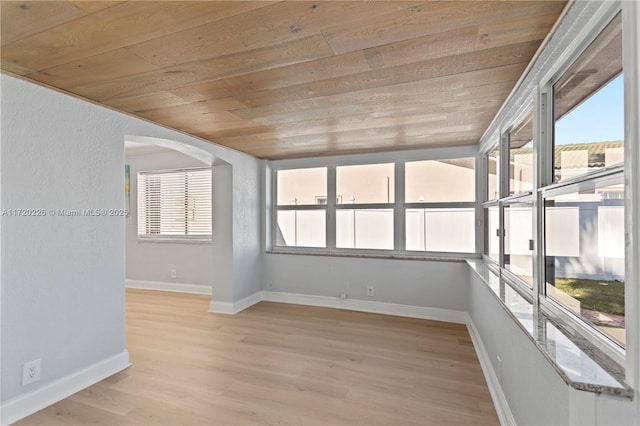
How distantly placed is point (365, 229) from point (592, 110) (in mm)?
3149

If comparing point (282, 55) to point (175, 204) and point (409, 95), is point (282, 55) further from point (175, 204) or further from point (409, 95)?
point (175, 204)

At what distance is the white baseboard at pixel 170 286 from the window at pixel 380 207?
1497mm

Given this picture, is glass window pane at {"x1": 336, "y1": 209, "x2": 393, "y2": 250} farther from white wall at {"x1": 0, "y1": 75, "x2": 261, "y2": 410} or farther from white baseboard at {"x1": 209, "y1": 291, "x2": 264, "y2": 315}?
white wall at {"x1": 0, "y1": 75, "x2": 261, "y2": 410}

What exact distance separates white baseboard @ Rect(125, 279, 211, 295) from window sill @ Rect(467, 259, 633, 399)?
4551 millimetres

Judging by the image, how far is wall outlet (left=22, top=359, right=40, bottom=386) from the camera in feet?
6.41

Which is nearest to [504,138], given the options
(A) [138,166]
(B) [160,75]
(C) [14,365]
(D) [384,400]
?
(D) [384,400]

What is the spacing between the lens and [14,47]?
1568 millimetres

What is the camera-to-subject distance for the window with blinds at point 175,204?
507 centimetres

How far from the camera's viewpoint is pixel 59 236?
2.15m

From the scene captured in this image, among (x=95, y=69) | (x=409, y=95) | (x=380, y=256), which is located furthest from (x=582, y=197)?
(x=380, y=256)

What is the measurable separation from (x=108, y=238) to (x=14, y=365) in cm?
97

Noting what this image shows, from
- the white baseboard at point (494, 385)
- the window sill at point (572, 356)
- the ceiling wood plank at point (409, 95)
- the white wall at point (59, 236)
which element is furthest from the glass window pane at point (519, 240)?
the white wall at point (59, 236)

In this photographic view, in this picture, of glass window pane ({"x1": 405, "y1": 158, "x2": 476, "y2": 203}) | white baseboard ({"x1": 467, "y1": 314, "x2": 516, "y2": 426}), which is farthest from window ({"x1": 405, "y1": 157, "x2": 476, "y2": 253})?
white baseboard ({"x1": 467, "y1": 314, "x2": 516, "y2": 426})

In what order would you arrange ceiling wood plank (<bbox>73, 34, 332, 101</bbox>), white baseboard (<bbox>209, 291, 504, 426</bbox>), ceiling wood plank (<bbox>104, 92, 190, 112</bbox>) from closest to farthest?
ceiling wood plank (<bbox>73, 34, 332, 101</bbox>), ceiling wood plank (<bbox>104, 92, 190, 112</bbox>), white baseboard (<bbox>209, 291, 504, 426</bbox>)
